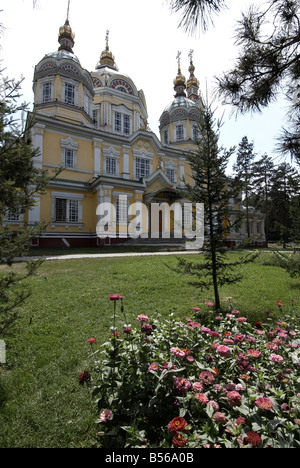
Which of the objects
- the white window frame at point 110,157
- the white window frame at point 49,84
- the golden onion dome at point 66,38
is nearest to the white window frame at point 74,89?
the white window frame at point 49,84

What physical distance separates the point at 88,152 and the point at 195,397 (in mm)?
22220

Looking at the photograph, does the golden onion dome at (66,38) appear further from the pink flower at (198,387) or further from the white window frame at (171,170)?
the pink flower at (198,387)

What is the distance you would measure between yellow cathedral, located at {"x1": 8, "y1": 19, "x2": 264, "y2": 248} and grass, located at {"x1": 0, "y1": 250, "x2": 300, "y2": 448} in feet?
34.2

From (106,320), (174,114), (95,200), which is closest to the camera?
(106,320)

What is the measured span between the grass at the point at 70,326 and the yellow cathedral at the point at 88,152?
10414 millimetres

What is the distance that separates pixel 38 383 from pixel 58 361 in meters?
0.42

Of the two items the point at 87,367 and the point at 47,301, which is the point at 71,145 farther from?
the point at 87,367

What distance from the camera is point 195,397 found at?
181cm

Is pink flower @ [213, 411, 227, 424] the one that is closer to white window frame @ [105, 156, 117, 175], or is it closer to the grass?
the grass

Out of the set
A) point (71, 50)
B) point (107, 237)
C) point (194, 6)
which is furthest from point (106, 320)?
point (71, 50)

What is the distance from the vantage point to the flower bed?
152 cm

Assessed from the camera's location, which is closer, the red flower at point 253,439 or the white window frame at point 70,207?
the red flower at point 253,439

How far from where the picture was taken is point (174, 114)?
31828 millimetres

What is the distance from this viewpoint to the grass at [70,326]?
2.01 m
